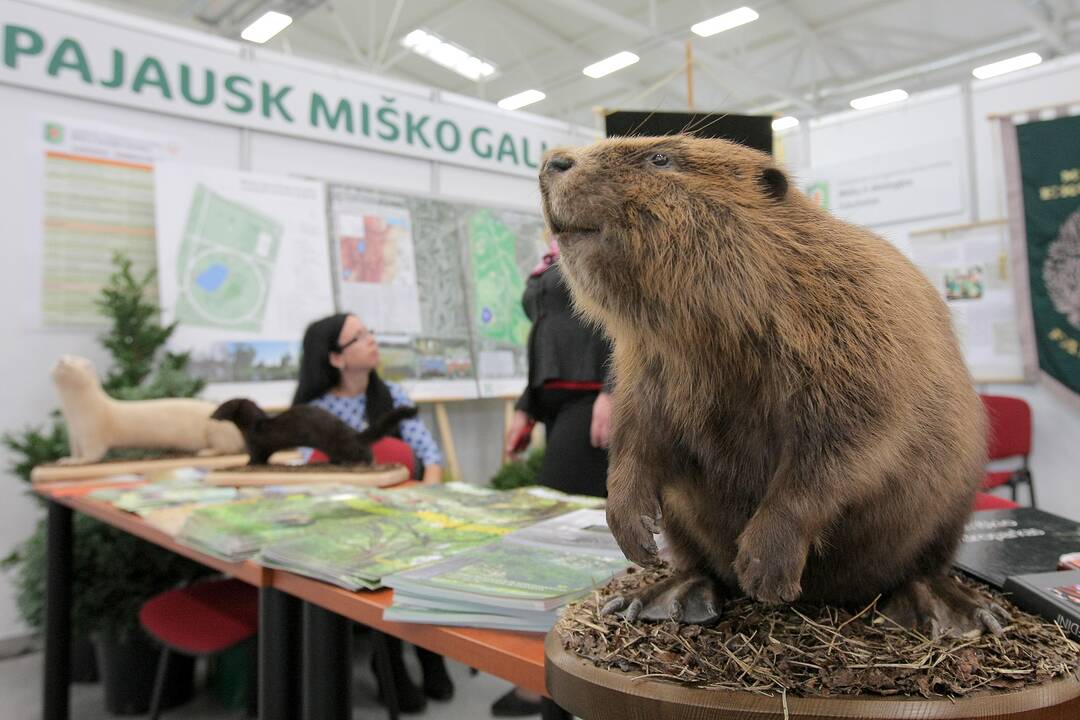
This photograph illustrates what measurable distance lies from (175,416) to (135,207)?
3.83 feet

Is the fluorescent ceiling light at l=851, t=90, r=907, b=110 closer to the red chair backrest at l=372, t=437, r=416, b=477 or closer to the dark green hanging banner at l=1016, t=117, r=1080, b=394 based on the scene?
the dark green hanging banner at l=1016, t=117, r=1080, b=394

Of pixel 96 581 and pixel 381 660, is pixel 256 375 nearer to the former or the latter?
pixel 96 581

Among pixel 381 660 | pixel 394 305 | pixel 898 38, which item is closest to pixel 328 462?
pixel 381 660

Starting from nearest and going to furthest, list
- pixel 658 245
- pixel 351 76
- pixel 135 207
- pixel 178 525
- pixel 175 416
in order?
1. pixel 658 245
2. pixel 178 525
3. pixel 175 416
4. pixel 135 207
5. pixel 351 76

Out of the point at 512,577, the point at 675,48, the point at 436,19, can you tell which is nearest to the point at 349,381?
the point at 512,577

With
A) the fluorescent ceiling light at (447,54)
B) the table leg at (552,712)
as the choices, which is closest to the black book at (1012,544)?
the table leg at (552,712)

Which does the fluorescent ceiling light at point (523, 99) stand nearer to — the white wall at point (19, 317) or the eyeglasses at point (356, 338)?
the white wall at point (19, 317)

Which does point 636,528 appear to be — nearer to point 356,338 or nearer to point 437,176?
point 356,338

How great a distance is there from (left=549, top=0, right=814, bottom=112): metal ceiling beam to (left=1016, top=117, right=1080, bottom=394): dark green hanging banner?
8.50 feet

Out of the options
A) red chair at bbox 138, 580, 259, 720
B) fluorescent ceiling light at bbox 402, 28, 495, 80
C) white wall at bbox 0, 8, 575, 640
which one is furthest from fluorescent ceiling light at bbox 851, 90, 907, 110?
red chair at bbox 138, 580, 259, 720

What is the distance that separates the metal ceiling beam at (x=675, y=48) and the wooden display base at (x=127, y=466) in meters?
4.53

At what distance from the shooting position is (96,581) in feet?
8.18

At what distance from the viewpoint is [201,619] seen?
2.01m

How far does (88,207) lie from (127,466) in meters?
1.31
